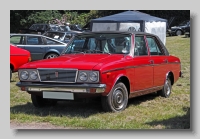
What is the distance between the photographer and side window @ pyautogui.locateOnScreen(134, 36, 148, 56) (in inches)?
311

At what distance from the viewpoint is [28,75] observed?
7.11 m

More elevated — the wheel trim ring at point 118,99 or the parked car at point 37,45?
the parked car at point 37,45

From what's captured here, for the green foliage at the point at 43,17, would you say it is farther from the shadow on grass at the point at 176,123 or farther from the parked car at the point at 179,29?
the shadow on grass at the point at 176,123

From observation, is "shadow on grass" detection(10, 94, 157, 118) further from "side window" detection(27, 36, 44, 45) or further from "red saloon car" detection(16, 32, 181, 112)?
"side window" detection(27, 36, 44, 45)

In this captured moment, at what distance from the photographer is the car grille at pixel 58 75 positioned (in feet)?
22.1

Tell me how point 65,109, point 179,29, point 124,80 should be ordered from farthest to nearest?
point 179,29 → point 65,109 → point 124,80

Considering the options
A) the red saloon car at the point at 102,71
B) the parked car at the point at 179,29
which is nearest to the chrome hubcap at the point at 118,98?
the red saloon car at the point at 102,71

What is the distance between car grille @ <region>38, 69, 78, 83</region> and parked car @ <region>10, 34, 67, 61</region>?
29.5ft

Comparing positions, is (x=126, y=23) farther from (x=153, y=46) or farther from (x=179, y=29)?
(x=179, y=29)

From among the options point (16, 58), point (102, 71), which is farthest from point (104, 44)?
point (16, 58)

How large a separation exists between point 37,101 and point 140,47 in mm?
2231

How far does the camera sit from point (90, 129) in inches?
241

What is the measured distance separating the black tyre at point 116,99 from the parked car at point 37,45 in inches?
359

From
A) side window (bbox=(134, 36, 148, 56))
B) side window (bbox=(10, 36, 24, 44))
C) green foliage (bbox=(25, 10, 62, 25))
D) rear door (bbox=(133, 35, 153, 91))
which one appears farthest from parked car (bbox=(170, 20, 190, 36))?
rear door (bbox=(133, 35, 153, 91))
